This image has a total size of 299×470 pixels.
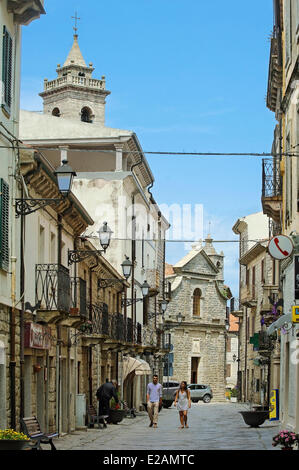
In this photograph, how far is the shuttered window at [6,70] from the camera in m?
18.3

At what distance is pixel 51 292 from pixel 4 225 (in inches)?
163

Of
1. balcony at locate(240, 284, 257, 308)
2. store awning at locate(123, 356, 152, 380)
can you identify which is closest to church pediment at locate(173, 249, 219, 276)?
balcony at locate(240, 284, 257, 308)

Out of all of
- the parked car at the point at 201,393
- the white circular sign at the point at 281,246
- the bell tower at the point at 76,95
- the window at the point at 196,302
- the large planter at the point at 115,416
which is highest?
the bell tower at the point at 76,95

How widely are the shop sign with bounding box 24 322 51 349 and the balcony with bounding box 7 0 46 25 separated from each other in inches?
248

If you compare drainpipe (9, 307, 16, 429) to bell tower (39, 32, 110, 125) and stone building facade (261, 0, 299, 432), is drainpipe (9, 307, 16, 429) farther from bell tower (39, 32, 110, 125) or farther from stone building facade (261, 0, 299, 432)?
bell tower (39, 32, 110, 125)

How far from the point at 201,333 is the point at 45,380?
1989 inches

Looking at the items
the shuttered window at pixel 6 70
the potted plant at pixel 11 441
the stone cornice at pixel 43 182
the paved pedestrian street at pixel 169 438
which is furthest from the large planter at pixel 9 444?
the shuttered window at pixel 6 70

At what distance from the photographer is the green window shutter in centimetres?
1786

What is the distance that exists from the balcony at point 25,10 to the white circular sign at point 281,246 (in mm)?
7378

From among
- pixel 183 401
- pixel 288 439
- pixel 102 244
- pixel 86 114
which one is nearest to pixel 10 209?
pixel 102 244

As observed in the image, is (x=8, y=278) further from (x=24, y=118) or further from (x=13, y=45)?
(x=24, y=118)

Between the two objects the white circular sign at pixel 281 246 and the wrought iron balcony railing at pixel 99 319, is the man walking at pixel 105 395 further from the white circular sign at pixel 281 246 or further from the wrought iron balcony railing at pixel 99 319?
the white circular sign at pixel 281 246

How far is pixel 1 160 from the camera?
18109 millimetres
